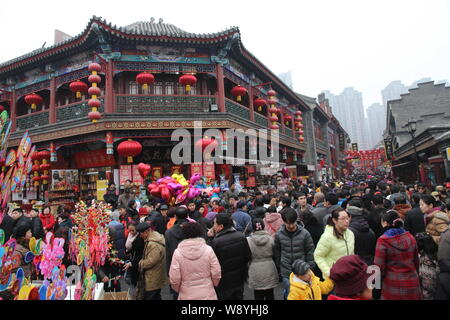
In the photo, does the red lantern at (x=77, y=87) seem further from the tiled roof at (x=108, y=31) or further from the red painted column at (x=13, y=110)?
the red painted column at (x=13, y=110)

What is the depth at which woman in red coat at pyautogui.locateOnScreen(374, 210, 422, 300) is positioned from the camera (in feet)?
9.04

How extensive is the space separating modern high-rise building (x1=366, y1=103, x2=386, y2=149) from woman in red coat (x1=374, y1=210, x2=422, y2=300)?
112093 mm

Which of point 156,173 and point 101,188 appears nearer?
point 101,188

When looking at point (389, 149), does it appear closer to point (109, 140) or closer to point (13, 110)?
point (109, 140)

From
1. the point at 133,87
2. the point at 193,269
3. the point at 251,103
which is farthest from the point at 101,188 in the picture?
the point at 193,269

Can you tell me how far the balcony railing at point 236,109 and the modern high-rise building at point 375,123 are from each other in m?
104

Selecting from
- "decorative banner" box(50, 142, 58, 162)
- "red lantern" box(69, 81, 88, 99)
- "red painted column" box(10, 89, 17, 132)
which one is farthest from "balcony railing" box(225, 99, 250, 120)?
"red painted column" box(10, 89, 17, 132)

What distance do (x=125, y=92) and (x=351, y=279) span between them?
11.7 meters

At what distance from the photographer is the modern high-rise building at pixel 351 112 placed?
98.4 m

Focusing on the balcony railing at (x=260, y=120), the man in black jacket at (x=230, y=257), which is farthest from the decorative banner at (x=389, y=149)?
the man in black jacket at (x=230, y=257)

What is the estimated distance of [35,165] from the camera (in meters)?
12.0

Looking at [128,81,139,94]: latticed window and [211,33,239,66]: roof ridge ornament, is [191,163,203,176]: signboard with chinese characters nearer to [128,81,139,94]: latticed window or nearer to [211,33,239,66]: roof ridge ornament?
[128,81,139,94]: latticed window

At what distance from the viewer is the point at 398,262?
2.77 metres

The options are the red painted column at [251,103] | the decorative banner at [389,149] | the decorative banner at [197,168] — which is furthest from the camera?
the decorative banner at [389,149]
